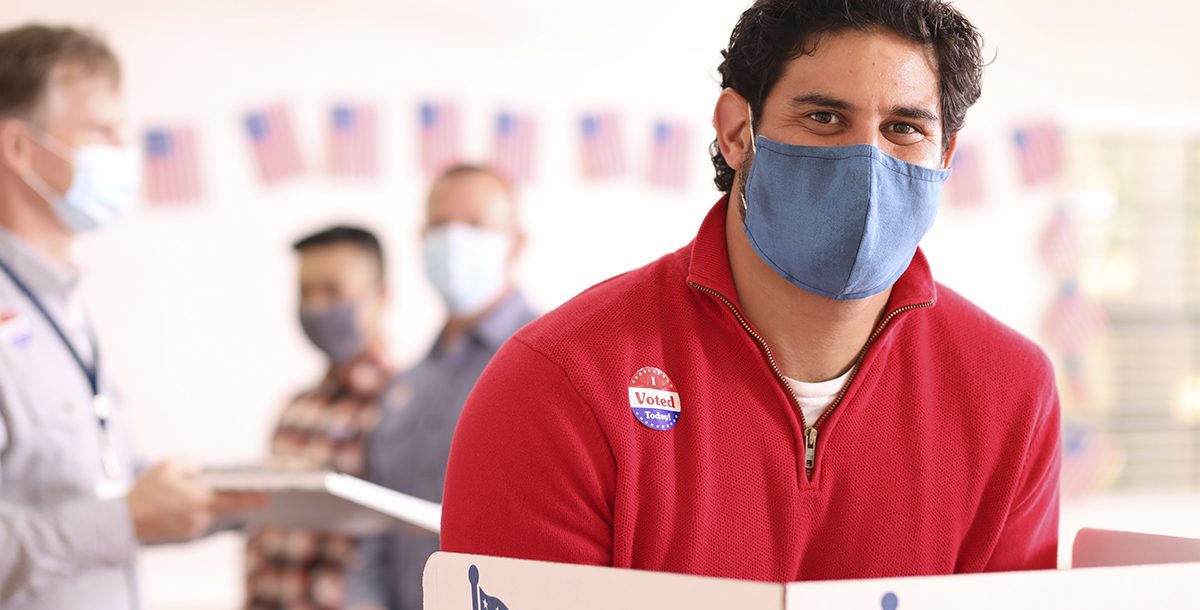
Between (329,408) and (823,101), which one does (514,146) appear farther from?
(823,101)

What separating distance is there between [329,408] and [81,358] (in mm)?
953

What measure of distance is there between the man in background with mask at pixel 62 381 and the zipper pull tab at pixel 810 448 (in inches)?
48.2

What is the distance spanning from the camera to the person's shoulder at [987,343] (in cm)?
135

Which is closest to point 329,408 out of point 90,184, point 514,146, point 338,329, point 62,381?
point 338,329

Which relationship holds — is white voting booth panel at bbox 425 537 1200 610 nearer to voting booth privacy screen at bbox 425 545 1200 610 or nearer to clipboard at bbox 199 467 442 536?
voting booth privacy screen at bbox 425 545 1200 610

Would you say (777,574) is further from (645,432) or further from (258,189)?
(258,189)

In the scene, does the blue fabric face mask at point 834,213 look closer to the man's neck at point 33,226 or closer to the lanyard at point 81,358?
the lanyard at point 81,358

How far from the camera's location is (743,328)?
4.17 ft

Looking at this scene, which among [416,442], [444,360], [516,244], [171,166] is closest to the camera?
[416,442]

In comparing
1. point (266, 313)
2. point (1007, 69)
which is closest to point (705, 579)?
point (266, 313)

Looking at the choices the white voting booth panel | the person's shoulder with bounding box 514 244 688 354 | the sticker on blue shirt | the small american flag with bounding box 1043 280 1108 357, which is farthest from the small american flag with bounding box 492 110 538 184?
the white voting booth panel

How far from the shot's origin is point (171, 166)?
5.23 m

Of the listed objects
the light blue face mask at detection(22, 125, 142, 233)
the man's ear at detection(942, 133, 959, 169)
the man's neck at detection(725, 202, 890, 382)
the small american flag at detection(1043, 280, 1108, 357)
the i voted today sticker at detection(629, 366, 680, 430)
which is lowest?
the small american flag at detection(1043, 280, 1108, 357)

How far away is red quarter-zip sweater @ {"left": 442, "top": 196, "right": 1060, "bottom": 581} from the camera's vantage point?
3.85 ft
